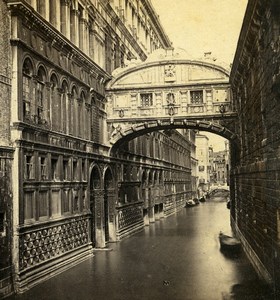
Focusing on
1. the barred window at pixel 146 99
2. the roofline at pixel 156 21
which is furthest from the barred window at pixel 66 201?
the roofline at pixel 156 21

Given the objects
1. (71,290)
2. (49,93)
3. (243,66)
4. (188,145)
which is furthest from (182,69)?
(188,145)

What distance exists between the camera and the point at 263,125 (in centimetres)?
1386

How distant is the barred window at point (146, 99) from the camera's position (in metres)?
24.0

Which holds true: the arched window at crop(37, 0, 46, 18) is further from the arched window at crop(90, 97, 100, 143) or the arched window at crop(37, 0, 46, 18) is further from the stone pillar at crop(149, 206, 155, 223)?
the stone pillar at crop(149, 206, 155, 223)

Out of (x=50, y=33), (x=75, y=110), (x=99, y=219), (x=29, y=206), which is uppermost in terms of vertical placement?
(x=50, y=33)

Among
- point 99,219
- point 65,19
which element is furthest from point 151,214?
point 65,19

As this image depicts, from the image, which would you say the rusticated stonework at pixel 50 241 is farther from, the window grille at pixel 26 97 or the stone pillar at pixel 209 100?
the stone pillar at pixel 209 100

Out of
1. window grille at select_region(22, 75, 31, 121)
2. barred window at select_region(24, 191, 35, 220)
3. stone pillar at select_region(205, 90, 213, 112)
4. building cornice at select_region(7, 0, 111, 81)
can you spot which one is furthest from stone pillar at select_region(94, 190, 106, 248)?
window grille at select_region(22, 75, 31, 121)

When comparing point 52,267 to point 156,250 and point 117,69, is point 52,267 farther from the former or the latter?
point 117,69

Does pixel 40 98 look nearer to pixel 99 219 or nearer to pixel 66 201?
pixel 66 201

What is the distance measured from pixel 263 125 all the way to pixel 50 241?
8.21 metres

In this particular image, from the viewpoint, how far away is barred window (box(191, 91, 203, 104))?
934 inches

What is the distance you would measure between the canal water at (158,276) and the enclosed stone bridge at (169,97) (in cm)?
595

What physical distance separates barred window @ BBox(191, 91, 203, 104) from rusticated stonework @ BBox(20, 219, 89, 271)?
326 inches
